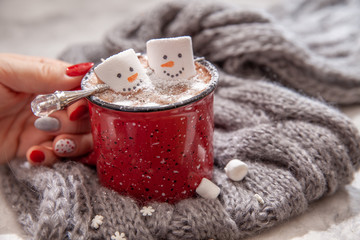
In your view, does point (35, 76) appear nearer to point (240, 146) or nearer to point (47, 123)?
point (47, 123)

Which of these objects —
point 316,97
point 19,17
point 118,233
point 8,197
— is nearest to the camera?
point 118,233

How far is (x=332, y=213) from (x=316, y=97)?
274 millimetres

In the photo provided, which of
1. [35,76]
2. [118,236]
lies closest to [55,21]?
[35,76]

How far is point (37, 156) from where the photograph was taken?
63 centimetres

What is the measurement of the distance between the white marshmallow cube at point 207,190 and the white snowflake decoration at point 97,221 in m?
0.14

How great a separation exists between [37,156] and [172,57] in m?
0.27

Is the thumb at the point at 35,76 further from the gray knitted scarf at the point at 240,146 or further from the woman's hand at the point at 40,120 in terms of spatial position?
the gray knitted scarf at the point at 240,146

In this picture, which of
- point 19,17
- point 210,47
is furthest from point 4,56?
point 19,17

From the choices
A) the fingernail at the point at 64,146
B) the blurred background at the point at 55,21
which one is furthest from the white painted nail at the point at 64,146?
the blurred background at the point at 55,21

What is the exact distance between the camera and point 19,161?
0.66 m

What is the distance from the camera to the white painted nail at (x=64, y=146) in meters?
0.63

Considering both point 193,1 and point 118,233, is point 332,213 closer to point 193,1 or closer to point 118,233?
point 118,233

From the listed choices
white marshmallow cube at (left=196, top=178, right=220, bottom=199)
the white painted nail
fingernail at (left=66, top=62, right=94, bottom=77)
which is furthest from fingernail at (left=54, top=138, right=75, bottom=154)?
white marshmallow cube at (left=196, top=178, right=220, bottom=199)

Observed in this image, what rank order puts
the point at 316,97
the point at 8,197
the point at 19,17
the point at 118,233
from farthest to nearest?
the point at 19,17, the point at 316,97, the point at 8,197, the point at 118,233
